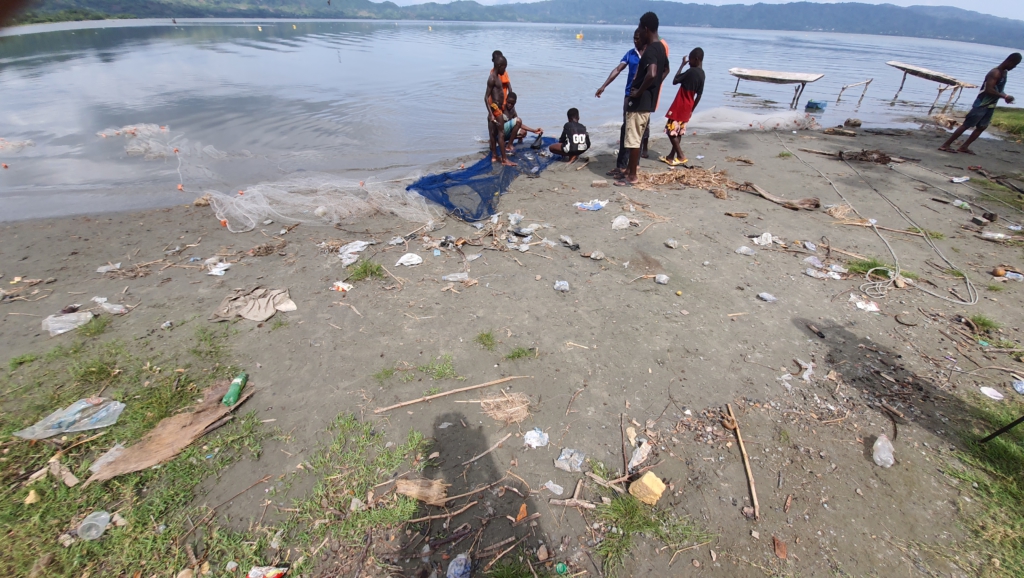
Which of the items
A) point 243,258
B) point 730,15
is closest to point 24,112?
point 243,258

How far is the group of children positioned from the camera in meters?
6.11

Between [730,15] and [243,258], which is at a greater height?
[730,15]

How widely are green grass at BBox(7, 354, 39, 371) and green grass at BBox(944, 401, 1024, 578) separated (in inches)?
257

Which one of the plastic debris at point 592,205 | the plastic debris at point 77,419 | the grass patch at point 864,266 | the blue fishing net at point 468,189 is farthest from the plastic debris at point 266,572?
the grass patch at point 864,266

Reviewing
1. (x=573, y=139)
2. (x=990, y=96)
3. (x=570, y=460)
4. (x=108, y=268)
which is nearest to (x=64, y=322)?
(x=108, y=268)

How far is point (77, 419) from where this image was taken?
2979 mm

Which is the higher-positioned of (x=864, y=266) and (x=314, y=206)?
(x=864, y=266)

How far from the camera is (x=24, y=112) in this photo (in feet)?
36.5

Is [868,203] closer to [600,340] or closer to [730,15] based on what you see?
[600,340]

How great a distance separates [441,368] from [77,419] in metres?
2.52

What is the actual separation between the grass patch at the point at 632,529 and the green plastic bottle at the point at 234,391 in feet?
8.88

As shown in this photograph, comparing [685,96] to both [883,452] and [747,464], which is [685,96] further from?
[747,464]

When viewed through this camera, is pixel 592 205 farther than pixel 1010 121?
No

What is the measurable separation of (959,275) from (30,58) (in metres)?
32.9
